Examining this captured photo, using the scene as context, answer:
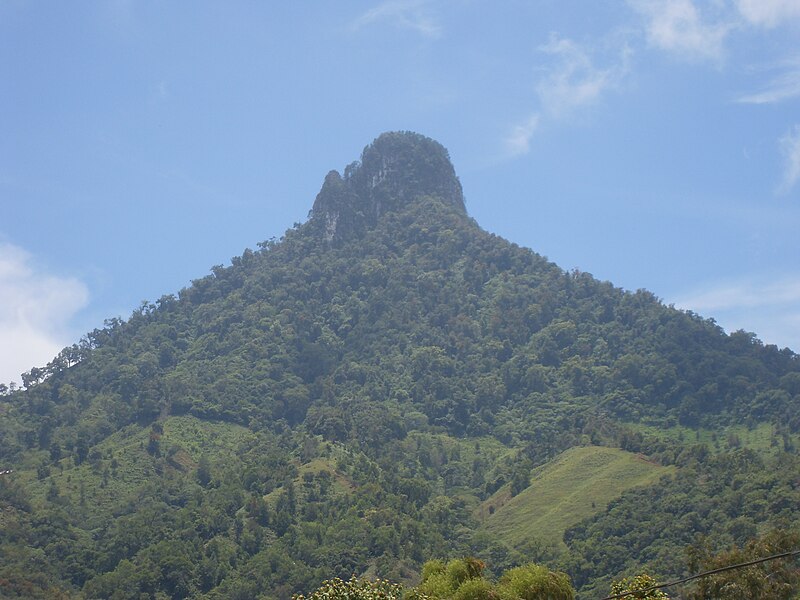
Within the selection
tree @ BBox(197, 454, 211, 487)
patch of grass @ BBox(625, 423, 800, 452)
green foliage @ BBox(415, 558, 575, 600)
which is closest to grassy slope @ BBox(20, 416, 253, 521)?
tree @ BBox(197, 454, 211, 487)

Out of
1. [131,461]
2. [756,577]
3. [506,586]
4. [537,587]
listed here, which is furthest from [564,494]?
[537,587]

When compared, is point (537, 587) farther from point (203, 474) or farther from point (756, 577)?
point (203, 474)

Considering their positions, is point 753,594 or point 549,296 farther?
point 549,296

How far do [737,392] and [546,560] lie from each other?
55.2 m

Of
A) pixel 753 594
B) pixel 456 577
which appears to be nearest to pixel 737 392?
pixel 753 594

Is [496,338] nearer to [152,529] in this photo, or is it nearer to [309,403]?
[309,403]

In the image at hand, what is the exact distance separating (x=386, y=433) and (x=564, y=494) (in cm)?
3557

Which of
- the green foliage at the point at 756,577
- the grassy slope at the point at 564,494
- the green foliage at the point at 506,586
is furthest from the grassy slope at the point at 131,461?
the green foliage at the point at 506,586

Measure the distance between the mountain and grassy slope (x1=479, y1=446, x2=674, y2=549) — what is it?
329mm

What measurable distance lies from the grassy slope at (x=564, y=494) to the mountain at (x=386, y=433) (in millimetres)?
329

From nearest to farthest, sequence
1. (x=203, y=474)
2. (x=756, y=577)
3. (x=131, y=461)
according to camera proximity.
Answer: (x=756, y=577), (x=203, y=474), (x=131, y=461)

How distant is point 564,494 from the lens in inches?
4323

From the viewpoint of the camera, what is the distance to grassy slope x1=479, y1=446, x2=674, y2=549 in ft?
339

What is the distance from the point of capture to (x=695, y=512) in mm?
93938
